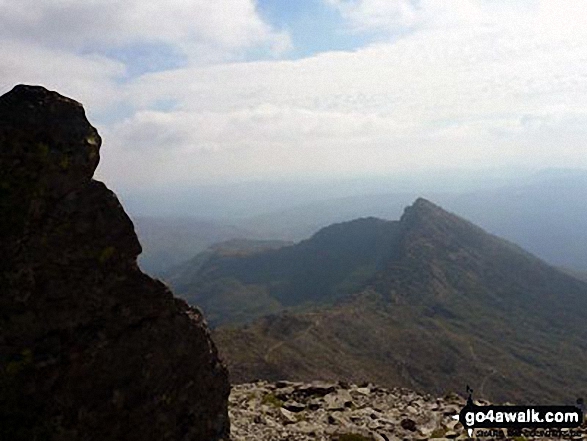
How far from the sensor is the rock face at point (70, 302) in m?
23.7

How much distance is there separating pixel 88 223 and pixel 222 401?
1129cm

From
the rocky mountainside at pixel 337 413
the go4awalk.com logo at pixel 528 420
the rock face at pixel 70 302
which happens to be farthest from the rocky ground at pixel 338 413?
the rock face at pixel 70 302

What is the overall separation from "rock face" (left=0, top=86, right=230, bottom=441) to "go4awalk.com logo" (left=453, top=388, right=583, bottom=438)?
22.0 meters

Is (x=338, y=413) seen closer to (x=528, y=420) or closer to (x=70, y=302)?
(x=528, y=420)

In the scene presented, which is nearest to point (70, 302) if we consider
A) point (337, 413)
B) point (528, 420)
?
point (337, 413)

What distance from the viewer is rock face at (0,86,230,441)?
23719 mm

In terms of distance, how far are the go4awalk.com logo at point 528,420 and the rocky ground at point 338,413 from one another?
51.2 inches

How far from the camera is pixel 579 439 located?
3769cm

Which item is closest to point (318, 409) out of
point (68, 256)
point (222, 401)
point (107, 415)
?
point (222, 401)

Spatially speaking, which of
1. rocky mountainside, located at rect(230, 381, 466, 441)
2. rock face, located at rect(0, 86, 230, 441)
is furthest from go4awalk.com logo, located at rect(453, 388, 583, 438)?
rock face, located at rect(0, 86, 230, 441)

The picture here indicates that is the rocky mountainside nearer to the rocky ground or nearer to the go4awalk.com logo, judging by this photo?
the rocky ground

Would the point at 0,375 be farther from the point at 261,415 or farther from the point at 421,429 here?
the point at 421,429

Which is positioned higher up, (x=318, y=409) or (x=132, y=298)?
(x=132, y=298)

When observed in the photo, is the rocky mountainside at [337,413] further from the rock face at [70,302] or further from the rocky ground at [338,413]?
the rock face at [70,302]
